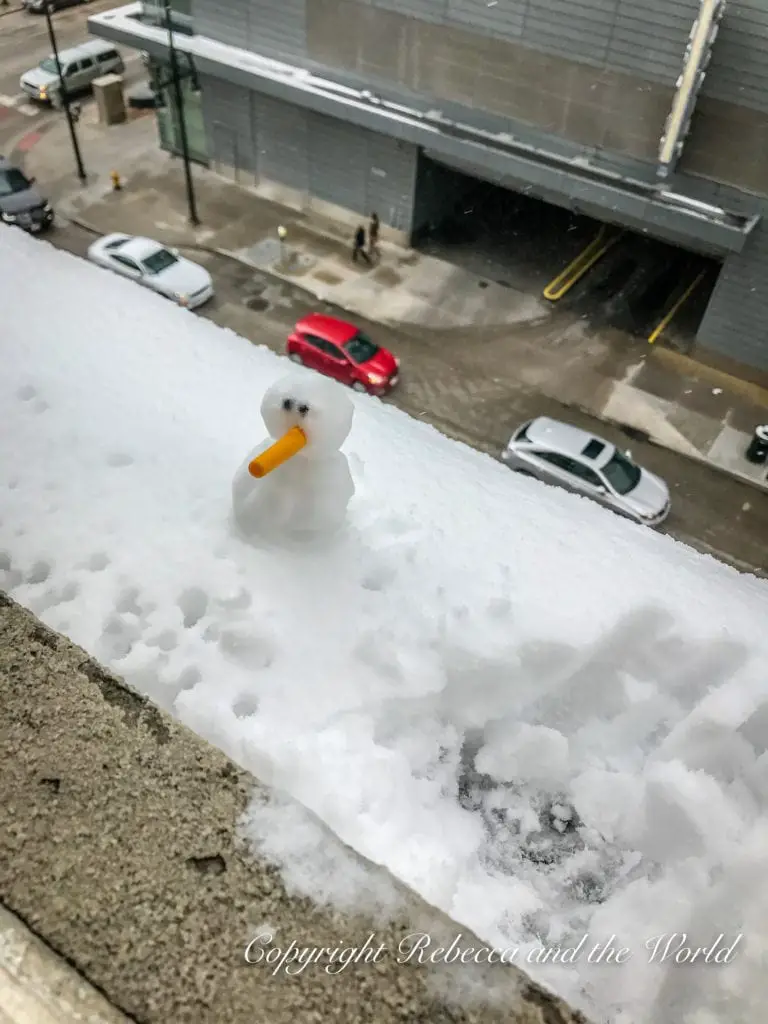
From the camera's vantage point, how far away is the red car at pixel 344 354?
14.0 m

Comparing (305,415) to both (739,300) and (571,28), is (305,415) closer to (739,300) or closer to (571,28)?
(571,28)

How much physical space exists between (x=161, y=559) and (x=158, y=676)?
72cm

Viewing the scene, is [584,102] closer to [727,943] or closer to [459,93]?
[459,93]

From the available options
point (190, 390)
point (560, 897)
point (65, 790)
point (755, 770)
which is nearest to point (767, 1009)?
point (560, 897)

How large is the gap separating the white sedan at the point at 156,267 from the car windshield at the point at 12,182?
3176 millimetres

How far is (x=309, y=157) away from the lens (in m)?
18.0

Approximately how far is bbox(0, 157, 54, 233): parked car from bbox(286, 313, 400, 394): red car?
24.0 feet

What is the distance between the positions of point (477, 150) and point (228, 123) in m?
7.08

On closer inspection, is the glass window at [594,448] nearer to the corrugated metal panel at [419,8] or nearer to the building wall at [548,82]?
the building wall at [548,82]

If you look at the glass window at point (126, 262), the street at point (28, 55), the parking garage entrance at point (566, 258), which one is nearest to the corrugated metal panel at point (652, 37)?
the parking garage entrance at point (566, 258)

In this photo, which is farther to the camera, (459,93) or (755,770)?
(459,93)

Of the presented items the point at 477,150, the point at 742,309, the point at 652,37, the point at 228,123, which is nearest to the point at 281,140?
the point at 228,123

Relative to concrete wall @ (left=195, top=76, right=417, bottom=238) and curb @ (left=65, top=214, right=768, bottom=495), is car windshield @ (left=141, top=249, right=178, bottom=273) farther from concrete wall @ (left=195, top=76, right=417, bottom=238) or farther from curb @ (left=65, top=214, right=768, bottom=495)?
concrete wall @ (left=195, top=76, right=417, bottom=238)

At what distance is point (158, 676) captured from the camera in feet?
11.8
